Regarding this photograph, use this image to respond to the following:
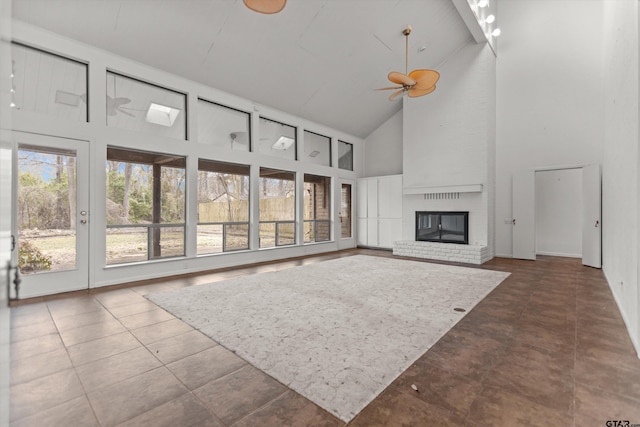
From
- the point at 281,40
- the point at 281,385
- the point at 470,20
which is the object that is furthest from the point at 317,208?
the point at 281,385

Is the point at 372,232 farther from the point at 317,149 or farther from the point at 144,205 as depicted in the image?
the point at 144,205

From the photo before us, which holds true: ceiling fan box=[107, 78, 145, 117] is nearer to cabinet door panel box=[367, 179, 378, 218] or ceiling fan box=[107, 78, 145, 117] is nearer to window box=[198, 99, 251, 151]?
window box=[198, 99, 251, 151]

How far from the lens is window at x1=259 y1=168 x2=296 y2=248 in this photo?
273 inches

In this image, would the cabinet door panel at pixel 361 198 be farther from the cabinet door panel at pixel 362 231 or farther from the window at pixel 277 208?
the window at pixel 277 208

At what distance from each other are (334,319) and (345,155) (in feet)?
22.3

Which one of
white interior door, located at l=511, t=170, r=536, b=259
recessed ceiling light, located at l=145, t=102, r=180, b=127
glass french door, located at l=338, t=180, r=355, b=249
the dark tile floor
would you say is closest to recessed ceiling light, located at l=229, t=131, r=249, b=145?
recessed ceiling light, located at l=145, t=102, r=180, b=127

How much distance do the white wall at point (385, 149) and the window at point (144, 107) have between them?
572 centimetres

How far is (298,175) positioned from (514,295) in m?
5.15

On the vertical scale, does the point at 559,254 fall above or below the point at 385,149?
below

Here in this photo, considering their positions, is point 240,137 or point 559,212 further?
point 559,212

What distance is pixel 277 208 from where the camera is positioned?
7301 mm

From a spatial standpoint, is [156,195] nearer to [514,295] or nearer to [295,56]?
[295,56]

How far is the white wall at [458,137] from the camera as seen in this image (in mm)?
7070

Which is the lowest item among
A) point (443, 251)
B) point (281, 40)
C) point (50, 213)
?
point (443, 251)
